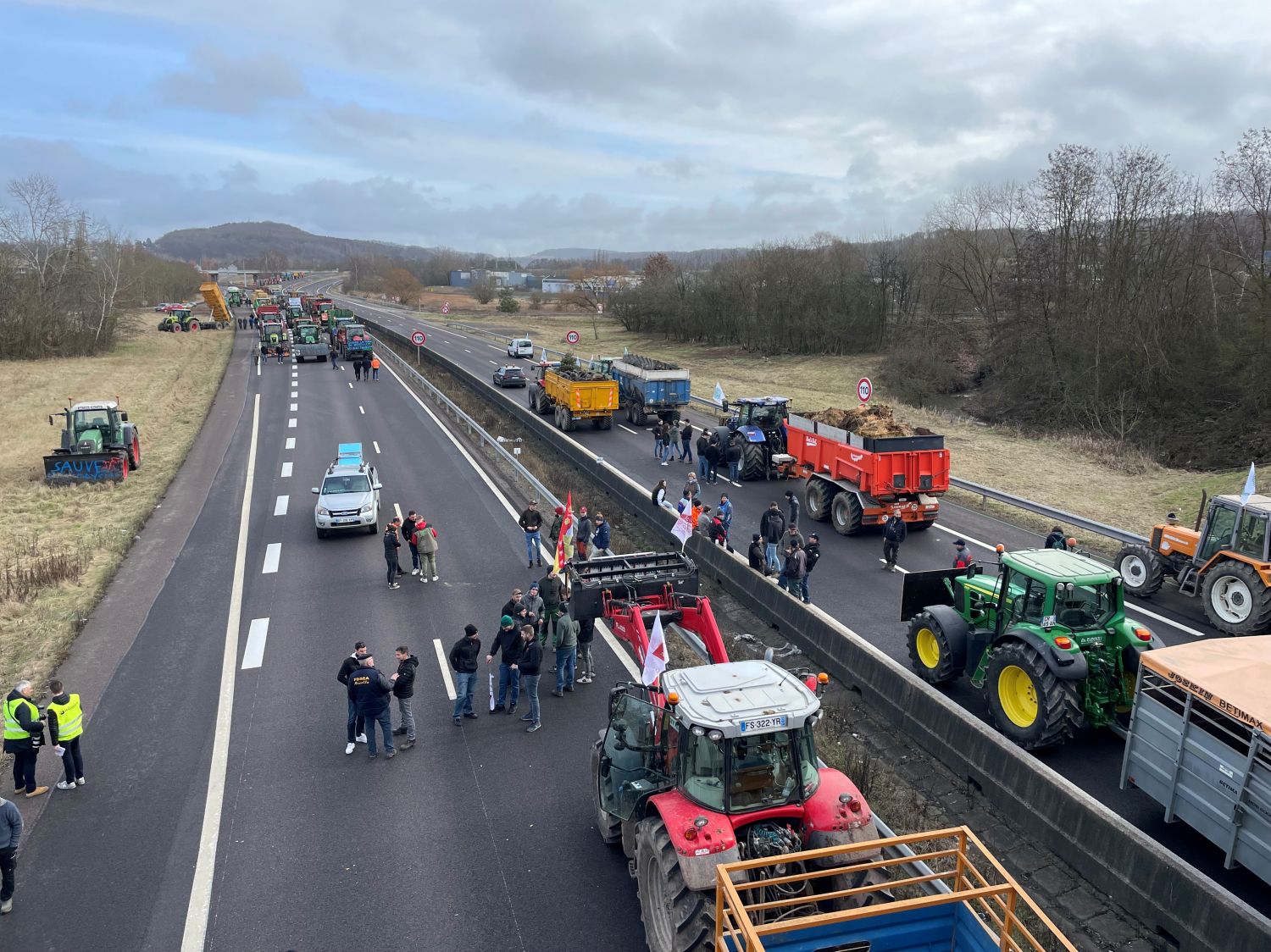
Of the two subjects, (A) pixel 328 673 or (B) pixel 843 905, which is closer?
(B) pixel 843 905

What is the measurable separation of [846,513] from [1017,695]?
9721 mm

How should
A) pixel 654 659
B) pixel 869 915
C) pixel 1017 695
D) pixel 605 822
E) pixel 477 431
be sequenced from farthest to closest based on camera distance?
pixel 477 431
pixel 1017 695
pixel 654 659
pixel 605 822
pixel 869 915

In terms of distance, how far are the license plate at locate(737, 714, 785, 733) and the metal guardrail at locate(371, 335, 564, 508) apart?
14.0 meters

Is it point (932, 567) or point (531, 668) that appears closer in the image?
point (531, 668)

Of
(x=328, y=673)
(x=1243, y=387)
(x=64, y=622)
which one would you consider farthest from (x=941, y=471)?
(x=64, y=622)

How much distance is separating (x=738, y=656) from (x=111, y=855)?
9124 millimetres

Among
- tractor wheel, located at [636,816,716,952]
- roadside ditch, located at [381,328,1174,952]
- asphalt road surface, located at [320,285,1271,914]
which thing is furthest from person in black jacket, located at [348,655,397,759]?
asphalt road surface, located at [320,285,1271,914]

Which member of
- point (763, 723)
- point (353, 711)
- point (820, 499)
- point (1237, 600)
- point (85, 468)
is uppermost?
point (763, 723)

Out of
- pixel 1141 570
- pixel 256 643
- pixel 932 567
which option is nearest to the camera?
pixel 256 643

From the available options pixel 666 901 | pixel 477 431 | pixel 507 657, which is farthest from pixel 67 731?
pixel 477 431

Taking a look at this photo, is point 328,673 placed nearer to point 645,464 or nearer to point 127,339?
point 645,464

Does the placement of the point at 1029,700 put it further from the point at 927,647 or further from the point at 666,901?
the point at 666,901

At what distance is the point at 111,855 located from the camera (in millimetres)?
8938

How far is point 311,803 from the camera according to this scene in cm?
992
